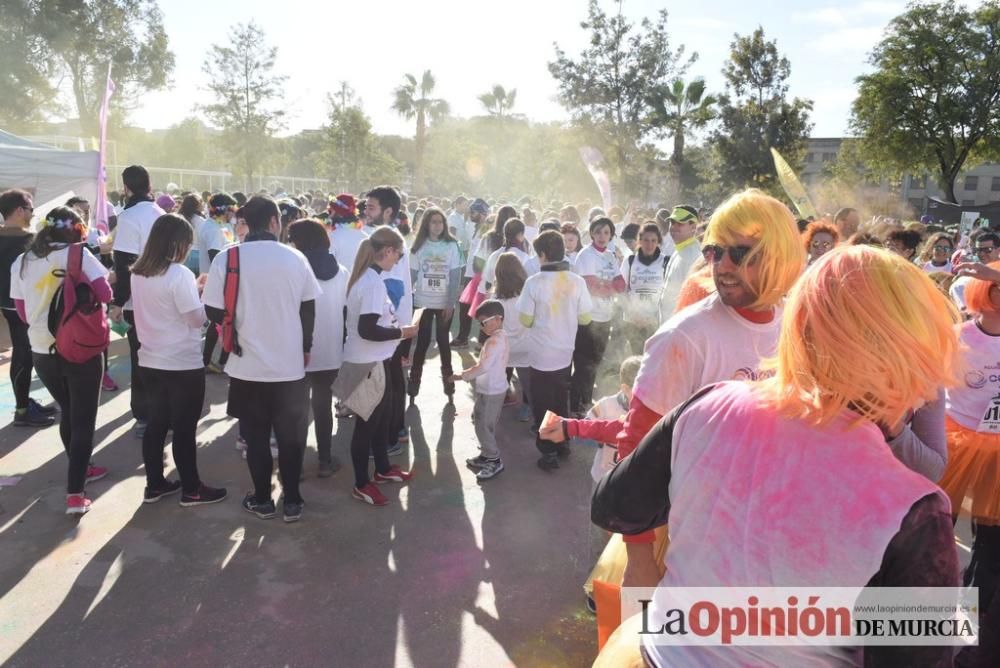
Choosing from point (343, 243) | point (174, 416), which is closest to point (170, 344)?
point (174, 416)

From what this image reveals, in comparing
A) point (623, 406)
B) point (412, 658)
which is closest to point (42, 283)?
point (412, 658)

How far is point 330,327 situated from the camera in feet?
15.2

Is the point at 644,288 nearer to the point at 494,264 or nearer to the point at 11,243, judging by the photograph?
the point at 494,264

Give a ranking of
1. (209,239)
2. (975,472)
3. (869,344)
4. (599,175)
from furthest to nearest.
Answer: (599,175)
(209,239)
(975,472)
(869,344)

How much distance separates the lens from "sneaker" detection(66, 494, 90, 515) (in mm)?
4133

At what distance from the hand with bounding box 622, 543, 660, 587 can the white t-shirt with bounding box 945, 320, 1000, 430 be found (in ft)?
7.34

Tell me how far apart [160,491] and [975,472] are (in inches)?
191

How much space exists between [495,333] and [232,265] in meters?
1.98

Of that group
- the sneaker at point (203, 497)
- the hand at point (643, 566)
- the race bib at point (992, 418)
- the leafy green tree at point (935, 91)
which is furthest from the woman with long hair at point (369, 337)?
the leafy green tree at point (935, 91)

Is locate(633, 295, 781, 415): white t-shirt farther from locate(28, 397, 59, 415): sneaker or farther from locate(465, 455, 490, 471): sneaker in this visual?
locate(28, 397, 59, 415): sneaker

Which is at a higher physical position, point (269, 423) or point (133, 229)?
point (133, 229)

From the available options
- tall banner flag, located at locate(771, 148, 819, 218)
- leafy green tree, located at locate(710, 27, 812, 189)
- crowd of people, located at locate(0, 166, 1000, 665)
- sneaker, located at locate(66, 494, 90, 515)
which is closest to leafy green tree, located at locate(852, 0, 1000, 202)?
leafy green tree, located at locate(710, 27, 812, 189)

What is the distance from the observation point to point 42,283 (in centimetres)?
429

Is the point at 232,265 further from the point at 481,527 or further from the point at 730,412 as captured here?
the point at 730,412
